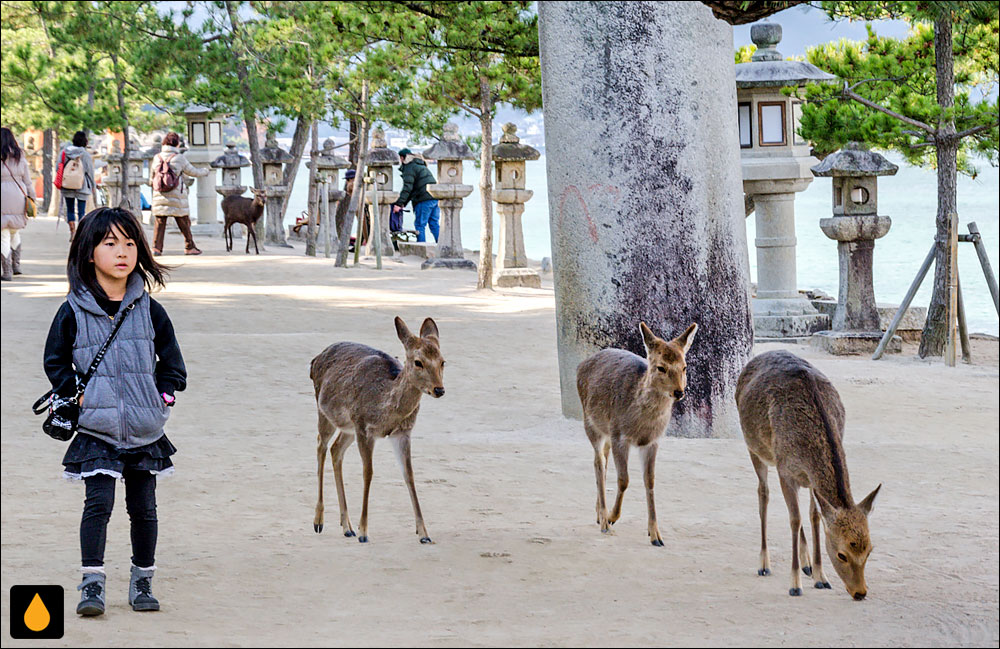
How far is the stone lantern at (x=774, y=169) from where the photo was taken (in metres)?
13.3

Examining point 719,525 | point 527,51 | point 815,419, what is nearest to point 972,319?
point 527,51

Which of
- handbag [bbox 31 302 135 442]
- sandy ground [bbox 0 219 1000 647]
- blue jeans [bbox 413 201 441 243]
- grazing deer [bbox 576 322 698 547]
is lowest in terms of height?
sandy ground [bbox 0 219 1000 647]

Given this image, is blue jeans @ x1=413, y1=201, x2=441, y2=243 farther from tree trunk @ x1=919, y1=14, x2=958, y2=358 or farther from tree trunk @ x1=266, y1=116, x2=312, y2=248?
tree trunk @ x1=919, y1=14, x2=958, y2=358

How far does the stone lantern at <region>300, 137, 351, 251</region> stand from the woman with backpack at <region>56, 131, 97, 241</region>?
270 inches

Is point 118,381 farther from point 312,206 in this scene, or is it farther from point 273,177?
point 273,177

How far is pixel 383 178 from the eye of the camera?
22672 mm

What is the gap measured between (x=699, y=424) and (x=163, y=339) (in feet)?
13.3

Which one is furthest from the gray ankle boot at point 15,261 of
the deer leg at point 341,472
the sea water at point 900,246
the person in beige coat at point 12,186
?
the deer leg at point 341,472

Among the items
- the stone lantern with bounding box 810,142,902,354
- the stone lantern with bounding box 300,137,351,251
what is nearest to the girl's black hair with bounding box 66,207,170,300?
the stone lantern with bounding box 810,142,902,354

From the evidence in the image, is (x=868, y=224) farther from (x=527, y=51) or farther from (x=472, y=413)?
(x=472, y=413)

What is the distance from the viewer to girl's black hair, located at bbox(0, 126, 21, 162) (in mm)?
12742

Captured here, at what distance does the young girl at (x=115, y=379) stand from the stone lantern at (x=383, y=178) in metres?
16.2

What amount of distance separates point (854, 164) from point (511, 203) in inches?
228

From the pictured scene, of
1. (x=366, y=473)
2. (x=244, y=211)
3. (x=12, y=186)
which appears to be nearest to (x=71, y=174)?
(x=12, y=186)
